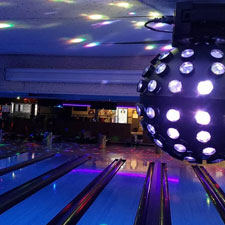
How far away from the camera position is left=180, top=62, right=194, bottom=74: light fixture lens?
89 centimetres

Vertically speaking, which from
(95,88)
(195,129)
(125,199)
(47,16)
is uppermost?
(47,16)

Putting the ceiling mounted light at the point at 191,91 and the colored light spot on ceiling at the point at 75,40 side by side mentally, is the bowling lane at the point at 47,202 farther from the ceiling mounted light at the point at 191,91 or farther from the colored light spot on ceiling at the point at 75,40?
the ceiling mounted light at the point at 191,91

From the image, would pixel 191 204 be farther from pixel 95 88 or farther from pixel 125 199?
pixel 95 88

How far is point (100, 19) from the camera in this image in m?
2.08

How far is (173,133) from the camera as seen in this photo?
0.93m

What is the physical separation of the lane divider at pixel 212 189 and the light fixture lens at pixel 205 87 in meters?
2.83

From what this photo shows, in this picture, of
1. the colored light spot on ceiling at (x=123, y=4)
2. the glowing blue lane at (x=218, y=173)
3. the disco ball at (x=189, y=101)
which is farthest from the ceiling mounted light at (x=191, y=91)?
the glowing blue lane at (x=218, y=173)

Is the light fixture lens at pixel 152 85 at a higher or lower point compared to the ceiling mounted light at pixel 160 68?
lower

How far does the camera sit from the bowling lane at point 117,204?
320 cm

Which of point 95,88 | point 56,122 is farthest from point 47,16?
point 56,122

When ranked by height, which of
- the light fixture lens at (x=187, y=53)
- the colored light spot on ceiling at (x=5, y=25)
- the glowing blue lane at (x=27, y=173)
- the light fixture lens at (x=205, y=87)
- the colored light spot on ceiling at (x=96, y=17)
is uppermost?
the colored light spot on ceiling at (x=5, y=25)

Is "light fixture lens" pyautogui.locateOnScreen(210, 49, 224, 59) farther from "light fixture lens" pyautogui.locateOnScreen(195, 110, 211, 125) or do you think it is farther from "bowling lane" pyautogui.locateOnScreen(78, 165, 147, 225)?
"bowling lane" pyautogui.locateOnScreen(78, 165, 147, 225)

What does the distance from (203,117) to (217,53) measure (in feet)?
0.67

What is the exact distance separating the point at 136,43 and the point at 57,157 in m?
4.36
